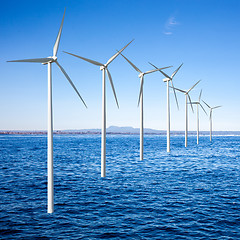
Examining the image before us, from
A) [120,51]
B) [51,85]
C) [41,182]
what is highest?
[120,51]

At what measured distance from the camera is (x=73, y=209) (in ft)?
62.6

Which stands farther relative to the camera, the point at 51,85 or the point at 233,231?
the point at 51,85

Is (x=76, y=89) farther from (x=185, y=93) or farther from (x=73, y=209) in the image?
(x=185, y=93)

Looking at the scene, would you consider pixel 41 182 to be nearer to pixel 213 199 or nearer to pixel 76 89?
pixel 76 89

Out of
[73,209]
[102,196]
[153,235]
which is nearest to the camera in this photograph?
[153,235]

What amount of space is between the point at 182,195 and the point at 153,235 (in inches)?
351

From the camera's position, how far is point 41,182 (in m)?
29.9

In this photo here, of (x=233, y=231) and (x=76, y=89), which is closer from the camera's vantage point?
(x=233, y=231)

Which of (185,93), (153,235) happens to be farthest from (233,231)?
(185,93)

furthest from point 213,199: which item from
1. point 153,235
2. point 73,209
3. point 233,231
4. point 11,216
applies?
point 11,216

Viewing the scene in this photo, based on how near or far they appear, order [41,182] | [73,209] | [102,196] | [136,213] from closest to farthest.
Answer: [136,213] → [73,209] → [102,196] → [41,182]

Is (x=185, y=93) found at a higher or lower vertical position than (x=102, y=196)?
higher

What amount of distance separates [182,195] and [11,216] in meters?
14.2

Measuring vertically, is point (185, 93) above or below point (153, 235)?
above
